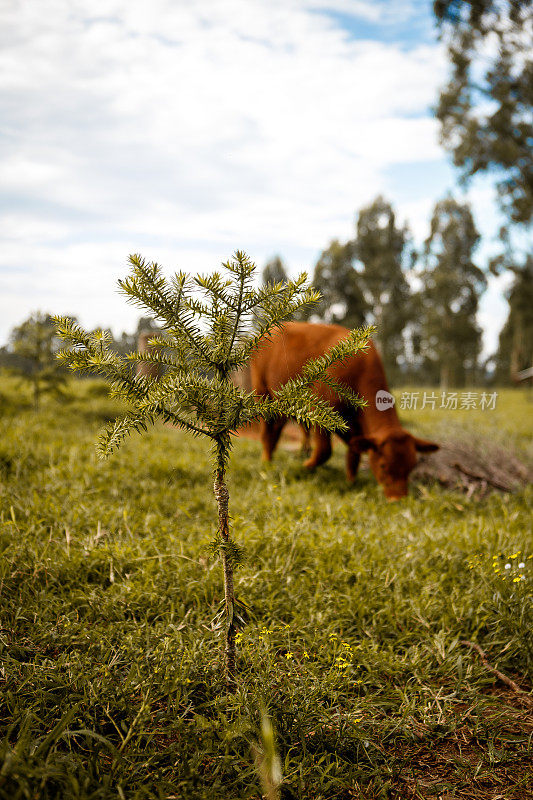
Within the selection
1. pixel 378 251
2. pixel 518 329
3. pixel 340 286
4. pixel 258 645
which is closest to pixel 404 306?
pixel 378 251

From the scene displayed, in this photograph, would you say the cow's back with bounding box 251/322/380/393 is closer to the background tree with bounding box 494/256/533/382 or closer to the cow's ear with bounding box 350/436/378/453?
the cow's ear with bounding box 350/436/378/453

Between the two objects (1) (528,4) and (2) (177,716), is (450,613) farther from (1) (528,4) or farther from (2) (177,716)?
(1) (528,4)

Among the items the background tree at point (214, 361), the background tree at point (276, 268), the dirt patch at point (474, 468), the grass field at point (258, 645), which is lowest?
the grass field at point (258, 645)

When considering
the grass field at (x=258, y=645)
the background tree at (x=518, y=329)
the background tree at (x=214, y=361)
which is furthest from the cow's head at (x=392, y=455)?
the background tree at (x=518, y=329)

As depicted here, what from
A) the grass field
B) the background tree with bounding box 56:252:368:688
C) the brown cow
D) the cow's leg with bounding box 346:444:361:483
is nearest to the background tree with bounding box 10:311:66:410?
the grass field

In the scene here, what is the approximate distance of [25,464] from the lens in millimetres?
3961

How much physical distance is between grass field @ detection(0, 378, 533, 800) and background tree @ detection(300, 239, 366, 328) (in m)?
1.49

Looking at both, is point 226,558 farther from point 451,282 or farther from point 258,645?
point 451,282

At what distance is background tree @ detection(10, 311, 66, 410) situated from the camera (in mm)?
6109

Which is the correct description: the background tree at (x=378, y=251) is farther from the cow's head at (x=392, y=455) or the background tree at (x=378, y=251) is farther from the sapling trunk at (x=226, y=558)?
the sapling trunk at (x=226, y=558)

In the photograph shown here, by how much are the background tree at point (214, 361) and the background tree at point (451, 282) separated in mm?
21056

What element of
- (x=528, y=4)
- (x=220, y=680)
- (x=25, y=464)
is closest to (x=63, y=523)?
(x=25, y=464)

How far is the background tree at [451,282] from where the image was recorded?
22.0 metres

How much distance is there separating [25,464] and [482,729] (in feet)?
11.6
